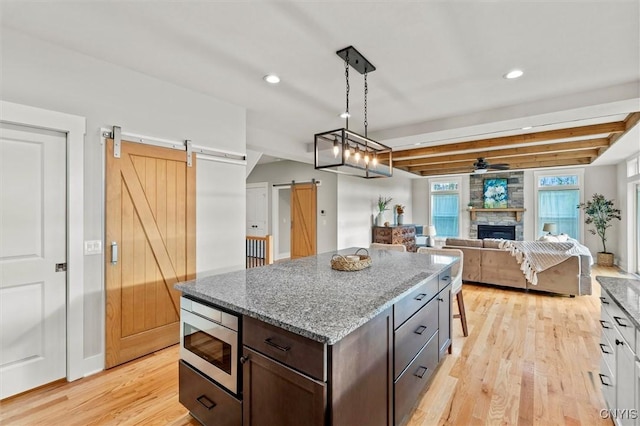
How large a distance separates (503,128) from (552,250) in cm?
222

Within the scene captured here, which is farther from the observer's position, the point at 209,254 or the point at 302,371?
the point at 209,254

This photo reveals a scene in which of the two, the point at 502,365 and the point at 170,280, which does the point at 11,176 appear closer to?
the point at 170,280

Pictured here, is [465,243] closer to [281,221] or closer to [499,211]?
[499,211]

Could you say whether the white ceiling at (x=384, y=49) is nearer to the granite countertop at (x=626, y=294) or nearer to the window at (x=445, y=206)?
the granite countertop at (x=626, y=294)

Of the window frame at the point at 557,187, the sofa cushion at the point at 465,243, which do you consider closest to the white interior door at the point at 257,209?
the sofa cushion at the point at 465,243

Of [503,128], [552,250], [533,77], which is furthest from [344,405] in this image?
[552,250]

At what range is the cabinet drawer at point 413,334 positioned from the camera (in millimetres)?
1738

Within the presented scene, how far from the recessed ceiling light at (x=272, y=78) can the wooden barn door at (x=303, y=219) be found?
14.0ft

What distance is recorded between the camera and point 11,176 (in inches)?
85.0

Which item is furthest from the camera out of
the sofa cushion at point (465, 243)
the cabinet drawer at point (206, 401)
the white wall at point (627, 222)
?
the white wall at point (627, 222)

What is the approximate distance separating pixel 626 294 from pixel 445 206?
860 centimetres

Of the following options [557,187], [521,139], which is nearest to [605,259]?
[557,187]

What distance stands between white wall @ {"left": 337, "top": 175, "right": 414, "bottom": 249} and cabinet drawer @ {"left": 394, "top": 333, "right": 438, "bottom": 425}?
452cm

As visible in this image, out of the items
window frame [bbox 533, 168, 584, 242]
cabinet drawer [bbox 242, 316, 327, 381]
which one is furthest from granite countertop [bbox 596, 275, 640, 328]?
window frame [bbox 533, 168, 584, 242]
